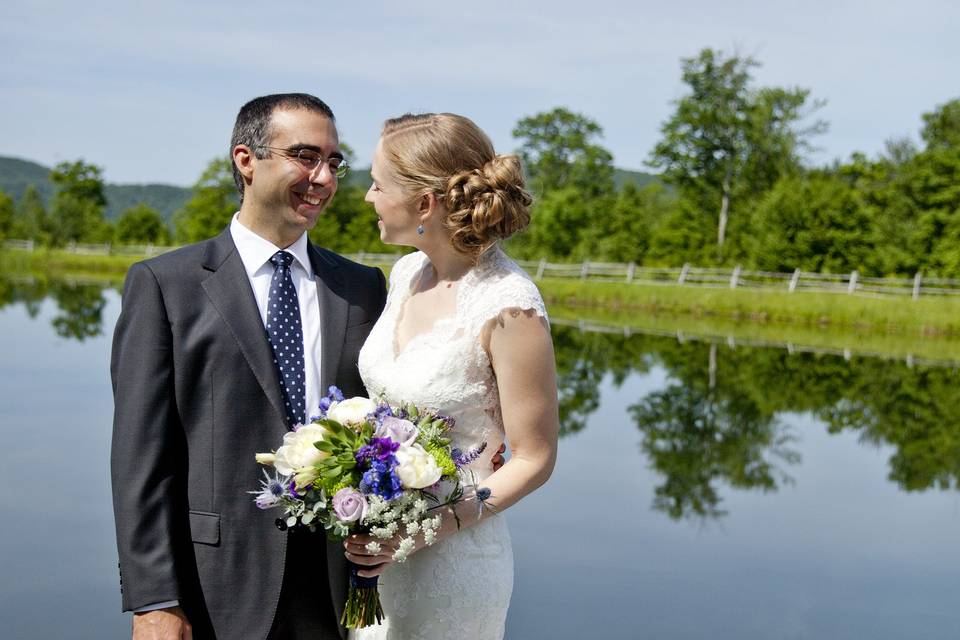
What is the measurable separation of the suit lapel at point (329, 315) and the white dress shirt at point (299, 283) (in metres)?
0.02

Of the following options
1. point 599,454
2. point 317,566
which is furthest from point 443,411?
point 599,454

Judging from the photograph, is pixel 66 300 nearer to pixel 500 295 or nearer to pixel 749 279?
pixel 749 279

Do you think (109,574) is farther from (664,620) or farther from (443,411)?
(443,411)

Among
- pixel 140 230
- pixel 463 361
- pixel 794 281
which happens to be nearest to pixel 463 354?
pixel 463 361

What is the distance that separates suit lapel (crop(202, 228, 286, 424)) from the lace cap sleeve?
1.89ft

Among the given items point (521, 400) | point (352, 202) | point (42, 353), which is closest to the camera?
point (521, 400)

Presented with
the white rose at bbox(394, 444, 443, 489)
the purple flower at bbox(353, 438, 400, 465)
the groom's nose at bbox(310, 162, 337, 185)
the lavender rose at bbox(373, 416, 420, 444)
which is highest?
the groom's nose at bbox(310, 162, 337, 185)

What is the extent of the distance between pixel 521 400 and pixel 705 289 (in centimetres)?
2994

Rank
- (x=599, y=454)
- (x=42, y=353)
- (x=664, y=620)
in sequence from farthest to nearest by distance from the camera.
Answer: (x=42, y=353)
(x=599, y=454)
(x=664, y=620)

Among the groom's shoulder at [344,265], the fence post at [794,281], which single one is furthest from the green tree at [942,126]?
the groom's shoulder at [344,265]

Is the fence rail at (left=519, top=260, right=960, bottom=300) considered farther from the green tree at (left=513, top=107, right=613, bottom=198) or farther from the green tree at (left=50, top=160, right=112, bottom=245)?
the green tree at (left=50, top=160, right=112, bottom=245)

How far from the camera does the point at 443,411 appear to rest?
2.82m

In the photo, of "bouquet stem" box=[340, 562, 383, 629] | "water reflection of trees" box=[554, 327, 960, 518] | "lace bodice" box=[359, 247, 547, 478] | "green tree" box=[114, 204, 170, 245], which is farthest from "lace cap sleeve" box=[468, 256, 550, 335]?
"green tree" box=[114, 204, 170, 245]

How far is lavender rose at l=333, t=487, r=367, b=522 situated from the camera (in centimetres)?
233
